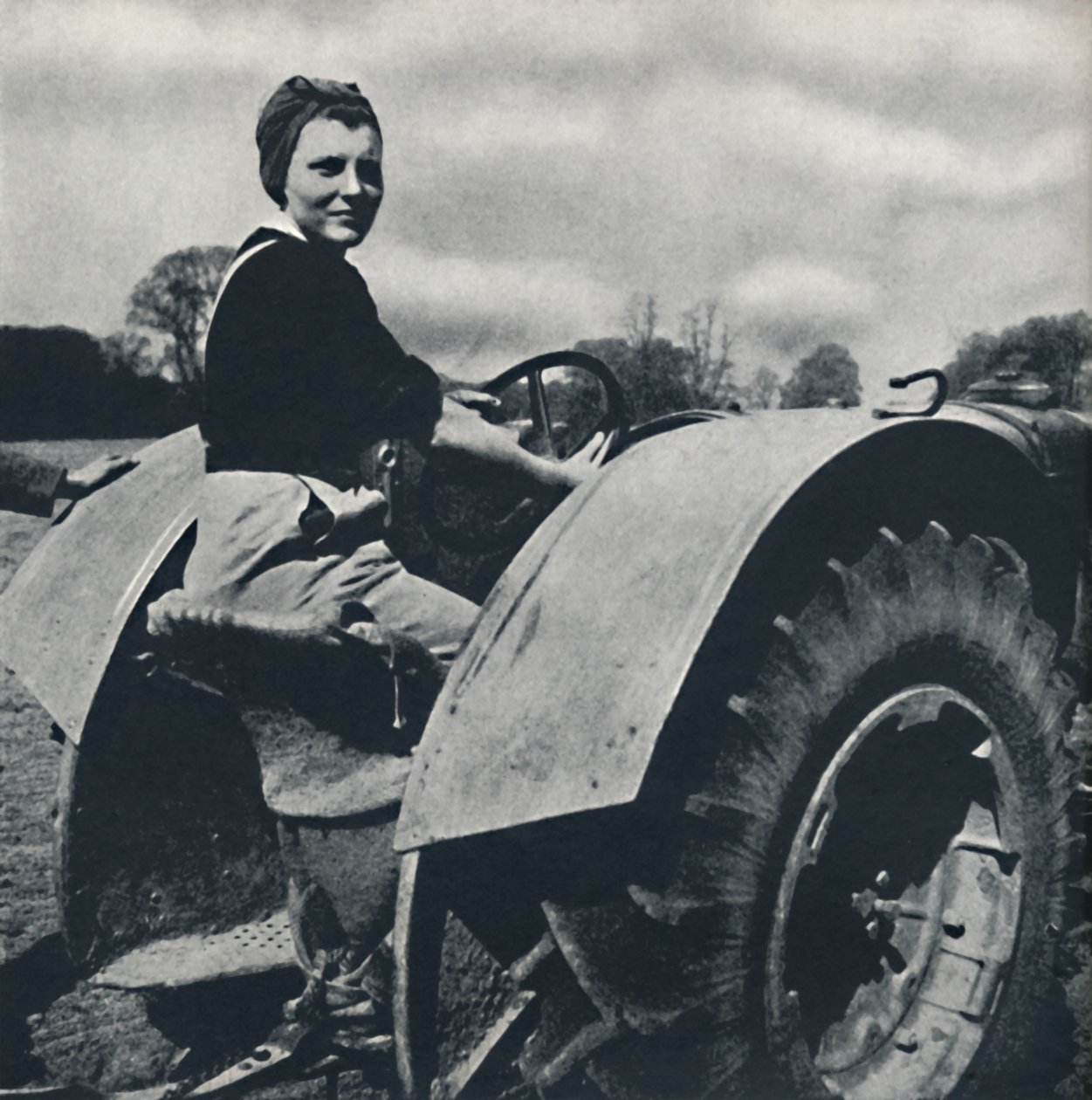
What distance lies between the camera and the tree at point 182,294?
242 centimetres

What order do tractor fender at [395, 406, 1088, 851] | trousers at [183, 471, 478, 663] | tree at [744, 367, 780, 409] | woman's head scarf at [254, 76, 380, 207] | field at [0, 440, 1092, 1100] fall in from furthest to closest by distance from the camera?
field at [0, 440, 1092, 1100]
tree at [744, 367, 780, 409]
woman's head scarf at [254, 76, 380, 207]
trousers at [183, 471, 478, 663]
tractor fender at [395, 406, 1088, 851]

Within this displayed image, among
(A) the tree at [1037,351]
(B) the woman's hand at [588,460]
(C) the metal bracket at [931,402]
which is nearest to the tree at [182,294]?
(B) the woman's hand at [588,460]

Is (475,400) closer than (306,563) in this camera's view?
No

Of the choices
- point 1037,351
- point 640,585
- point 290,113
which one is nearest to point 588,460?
point 640,585

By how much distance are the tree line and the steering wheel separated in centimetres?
6

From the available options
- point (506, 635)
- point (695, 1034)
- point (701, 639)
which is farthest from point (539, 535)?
point (695, 1034)

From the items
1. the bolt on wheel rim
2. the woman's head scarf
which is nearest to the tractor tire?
the bolt on wheel rim

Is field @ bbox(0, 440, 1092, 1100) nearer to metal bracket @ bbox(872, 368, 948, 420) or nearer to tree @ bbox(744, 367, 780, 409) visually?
metal bracket @ bbox(872, 368, 948, 420)

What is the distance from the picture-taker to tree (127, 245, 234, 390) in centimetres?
242

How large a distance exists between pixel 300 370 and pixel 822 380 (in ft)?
3.53

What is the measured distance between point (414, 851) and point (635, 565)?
0.56 meters

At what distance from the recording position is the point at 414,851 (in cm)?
187

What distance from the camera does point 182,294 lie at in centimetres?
246

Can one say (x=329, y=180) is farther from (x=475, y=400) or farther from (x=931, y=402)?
(x=931, y=402)
